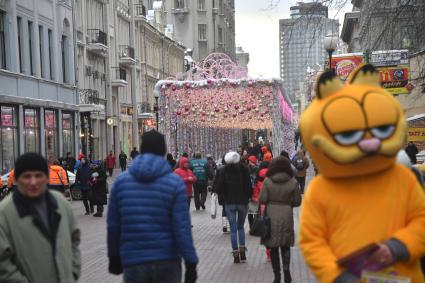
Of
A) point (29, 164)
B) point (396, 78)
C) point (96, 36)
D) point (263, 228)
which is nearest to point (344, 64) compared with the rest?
point (396, 78)

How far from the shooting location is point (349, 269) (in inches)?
185

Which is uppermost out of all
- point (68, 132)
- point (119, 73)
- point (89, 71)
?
point (119, 73)

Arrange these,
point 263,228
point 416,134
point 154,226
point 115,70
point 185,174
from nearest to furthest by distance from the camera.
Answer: point 154,226
point 263,228
point 185,174
point 416,134
point 115,70

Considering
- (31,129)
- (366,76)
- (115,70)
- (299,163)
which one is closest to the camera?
(366,76)

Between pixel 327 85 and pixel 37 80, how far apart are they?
32671 mm

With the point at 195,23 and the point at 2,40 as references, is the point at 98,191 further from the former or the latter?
A: the point at 195,23

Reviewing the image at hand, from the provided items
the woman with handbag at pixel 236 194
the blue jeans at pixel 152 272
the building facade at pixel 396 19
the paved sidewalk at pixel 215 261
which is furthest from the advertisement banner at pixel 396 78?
the blue jeans at pixel 152 272

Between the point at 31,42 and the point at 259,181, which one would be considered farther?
the point at 31,42

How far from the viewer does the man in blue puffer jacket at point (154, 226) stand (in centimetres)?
596

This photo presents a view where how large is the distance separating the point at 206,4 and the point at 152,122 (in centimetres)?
4596

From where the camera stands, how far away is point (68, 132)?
1633 inches

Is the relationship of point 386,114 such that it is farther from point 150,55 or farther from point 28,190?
point 150,55

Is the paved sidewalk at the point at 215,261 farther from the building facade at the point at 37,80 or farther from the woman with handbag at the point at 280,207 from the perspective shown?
the building facade at the point at 37,80

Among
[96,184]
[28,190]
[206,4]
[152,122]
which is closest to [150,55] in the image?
[152,122]
